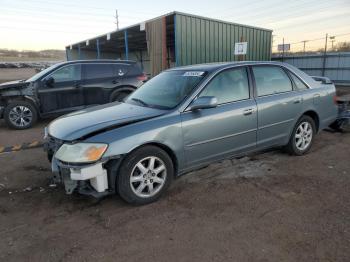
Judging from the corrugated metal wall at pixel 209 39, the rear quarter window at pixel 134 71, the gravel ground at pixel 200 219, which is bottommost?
the gravel ground at pixel 200 219

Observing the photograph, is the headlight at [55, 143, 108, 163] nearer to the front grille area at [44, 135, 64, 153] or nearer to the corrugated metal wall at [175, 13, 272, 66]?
the front grille area at [44, 135, 64, 153]

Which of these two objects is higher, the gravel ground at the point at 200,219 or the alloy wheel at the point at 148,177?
the alloy wheel at the point at 148,177

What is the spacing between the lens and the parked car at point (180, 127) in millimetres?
3221

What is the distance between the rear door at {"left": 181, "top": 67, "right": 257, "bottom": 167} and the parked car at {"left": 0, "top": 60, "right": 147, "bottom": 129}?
5.32 metres

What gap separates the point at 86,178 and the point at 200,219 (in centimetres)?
126

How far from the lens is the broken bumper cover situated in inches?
122

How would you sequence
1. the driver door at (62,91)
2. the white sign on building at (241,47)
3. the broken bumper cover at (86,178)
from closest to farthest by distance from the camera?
the broken bumper cover at (86,178), the driver door at (62,91), the white sign on building at (241,47)

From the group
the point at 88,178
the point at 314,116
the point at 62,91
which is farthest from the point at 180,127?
the point at 62,91

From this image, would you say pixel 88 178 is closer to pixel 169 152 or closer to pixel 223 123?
pixel 169 152

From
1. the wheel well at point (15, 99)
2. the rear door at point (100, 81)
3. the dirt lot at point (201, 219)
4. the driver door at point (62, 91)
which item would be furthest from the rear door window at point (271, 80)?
the wheel well at point (15, 99)

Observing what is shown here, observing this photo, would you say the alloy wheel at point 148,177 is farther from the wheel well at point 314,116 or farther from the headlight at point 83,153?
the wheel well at point 314,116

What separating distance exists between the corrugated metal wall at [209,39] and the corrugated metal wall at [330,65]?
9.08 ft

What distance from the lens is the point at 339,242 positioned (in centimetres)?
267

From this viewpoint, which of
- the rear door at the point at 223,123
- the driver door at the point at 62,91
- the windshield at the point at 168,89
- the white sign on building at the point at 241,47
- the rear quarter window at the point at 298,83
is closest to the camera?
the rear door at the point at 223,123
